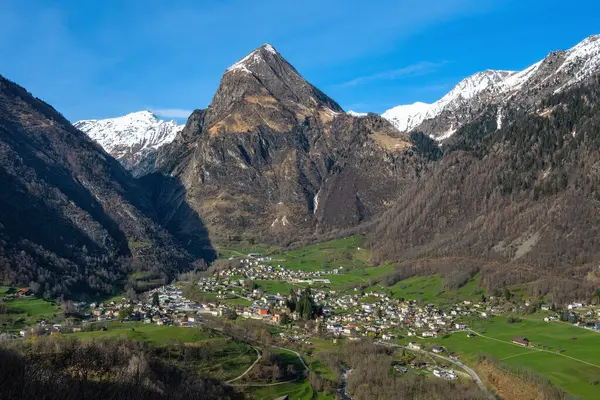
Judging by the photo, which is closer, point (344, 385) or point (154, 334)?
point (344, 385)

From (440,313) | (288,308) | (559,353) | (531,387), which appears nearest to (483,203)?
(440,313)

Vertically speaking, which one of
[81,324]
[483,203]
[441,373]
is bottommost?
[441,373]

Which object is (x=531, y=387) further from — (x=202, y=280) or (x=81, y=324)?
(x=202, y=280)

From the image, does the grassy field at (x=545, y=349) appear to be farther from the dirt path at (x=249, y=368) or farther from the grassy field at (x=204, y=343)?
the grassy field at (x=204, y=343)

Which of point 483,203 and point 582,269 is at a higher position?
point 483,203

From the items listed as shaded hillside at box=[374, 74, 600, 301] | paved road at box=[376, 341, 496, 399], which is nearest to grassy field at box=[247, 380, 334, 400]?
paved road at box=[376, 341, 496, 399]

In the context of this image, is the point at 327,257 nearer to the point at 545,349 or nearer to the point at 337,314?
the point at 337,314

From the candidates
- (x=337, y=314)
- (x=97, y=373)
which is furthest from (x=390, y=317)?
(x=97, y=373)
